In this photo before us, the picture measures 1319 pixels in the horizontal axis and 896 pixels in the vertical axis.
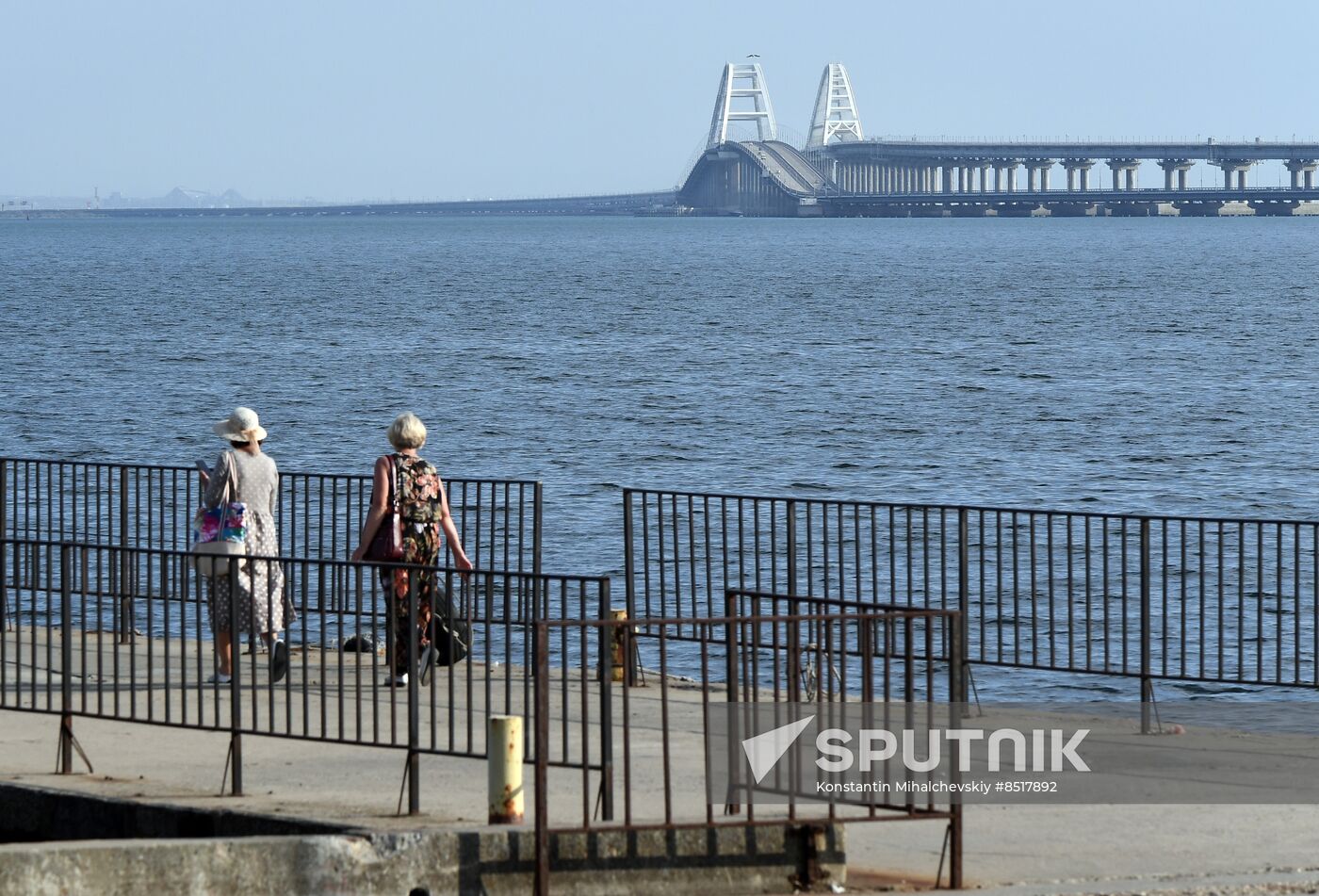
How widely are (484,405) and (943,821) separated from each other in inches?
→ 1556

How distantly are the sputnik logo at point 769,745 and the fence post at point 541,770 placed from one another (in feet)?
3.37

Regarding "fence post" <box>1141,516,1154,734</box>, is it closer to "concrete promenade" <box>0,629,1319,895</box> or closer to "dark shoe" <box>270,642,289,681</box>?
"concrete promenade" <box>0,629,1319,895</box>

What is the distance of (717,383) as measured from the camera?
2127 inches

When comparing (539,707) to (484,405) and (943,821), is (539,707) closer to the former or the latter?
(943,821)

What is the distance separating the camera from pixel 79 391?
5019cm

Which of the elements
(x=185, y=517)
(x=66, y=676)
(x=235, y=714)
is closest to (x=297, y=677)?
(x=66, y=676)

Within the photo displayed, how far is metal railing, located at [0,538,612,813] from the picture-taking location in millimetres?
9016

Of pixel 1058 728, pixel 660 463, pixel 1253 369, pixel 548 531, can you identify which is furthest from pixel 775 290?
pixel 1058 728

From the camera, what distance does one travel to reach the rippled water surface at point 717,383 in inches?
1411

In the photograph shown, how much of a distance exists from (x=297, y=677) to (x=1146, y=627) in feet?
15.1

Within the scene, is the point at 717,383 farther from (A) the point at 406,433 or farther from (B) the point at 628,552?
(A) the point at 406,433

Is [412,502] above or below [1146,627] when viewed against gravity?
above

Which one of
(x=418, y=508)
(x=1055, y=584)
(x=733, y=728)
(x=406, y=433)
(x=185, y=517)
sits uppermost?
(x=406, y=433)

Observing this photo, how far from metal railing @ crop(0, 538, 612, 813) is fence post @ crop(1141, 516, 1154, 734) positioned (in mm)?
2876
